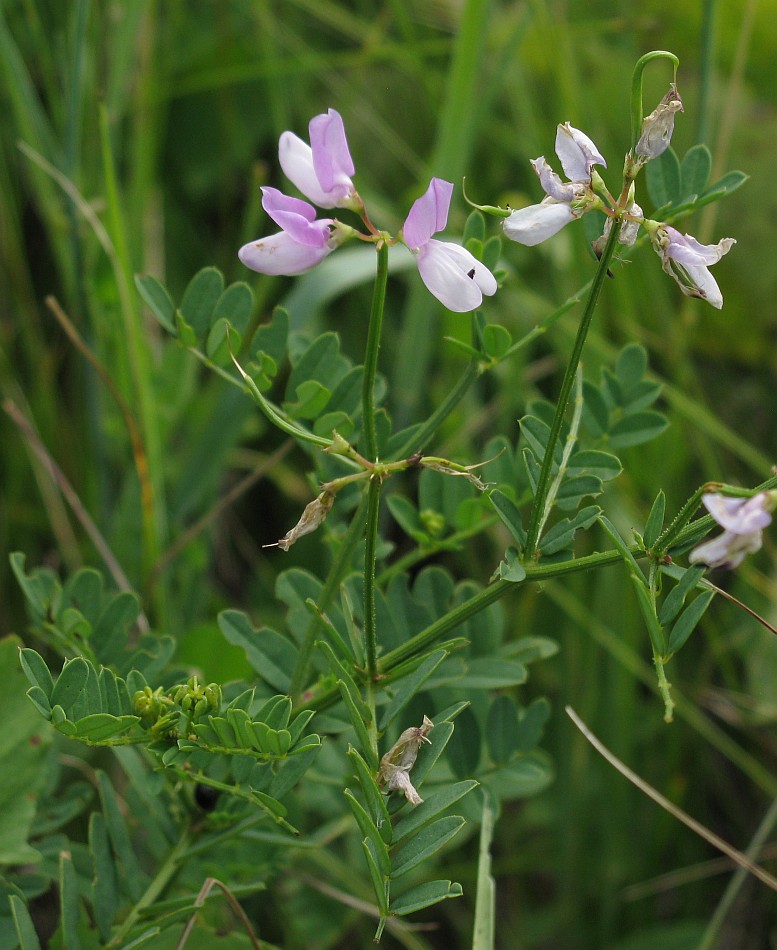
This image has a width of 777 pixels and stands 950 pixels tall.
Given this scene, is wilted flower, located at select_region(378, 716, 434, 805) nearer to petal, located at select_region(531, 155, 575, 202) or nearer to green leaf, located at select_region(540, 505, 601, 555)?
green leaf, located at select_region(540, 505, 601, 555)

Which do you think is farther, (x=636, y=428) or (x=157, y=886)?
(x=636, y=428)

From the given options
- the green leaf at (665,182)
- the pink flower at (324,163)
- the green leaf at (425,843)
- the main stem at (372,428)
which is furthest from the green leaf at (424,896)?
the green leaf at (665,182)

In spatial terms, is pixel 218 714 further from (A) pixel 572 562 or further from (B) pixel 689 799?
(B) pixel 689 799

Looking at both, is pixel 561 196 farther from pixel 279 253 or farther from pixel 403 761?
pixel 403 761

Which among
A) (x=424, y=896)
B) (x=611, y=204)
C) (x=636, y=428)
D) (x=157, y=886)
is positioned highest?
(x=611, y=204)

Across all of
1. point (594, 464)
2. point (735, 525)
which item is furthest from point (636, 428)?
point (735, 525)

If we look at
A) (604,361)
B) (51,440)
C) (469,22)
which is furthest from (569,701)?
(469,22)
